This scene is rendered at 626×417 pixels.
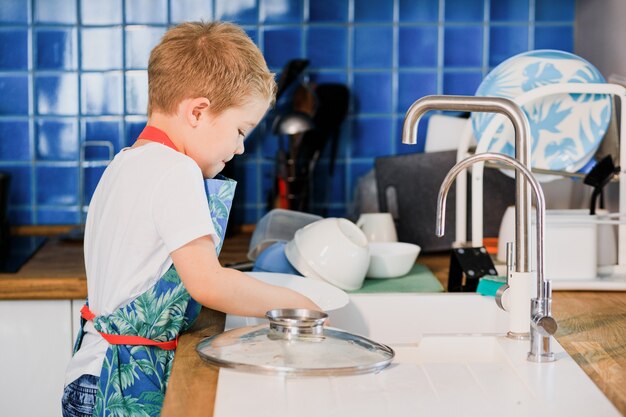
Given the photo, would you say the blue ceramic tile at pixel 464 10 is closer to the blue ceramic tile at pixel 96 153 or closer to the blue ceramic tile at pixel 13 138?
the blue ceramic tile at pixel 96 153

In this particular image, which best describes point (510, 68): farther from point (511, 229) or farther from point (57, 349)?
point (57, 349)

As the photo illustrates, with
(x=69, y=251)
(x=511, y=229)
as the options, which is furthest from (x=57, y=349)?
(x=511, y=229)

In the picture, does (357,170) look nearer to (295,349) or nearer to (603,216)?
(603,216)

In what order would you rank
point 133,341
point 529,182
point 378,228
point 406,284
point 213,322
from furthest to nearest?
1. point 378,228
2. point 406,284
3. point 213,322
4. point 133,341
5. point 529,182

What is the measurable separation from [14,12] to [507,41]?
4.20 ft

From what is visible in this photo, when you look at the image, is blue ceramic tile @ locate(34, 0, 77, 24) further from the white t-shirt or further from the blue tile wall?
the white t-shirt

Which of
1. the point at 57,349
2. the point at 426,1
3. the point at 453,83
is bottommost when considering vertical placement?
the point at 57,349

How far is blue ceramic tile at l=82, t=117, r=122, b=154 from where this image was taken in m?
2.62

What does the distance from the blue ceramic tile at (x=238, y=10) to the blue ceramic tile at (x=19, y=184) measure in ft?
2.13

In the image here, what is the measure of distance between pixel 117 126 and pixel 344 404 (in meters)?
Result: 1.70

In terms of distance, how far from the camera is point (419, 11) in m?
2.61

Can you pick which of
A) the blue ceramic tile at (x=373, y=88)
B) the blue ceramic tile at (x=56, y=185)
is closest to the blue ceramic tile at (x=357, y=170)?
the blue ceramic tile at (x=373, y=88)

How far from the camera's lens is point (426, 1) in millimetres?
2602

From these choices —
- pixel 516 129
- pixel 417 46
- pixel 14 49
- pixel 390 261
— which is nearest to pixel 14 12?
pixel 14 49
